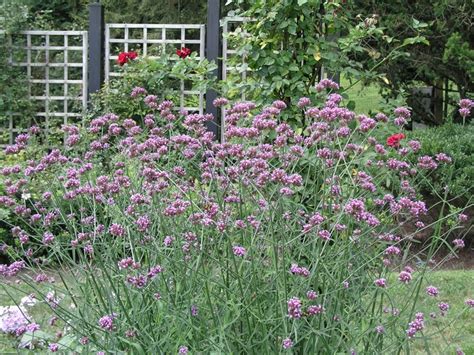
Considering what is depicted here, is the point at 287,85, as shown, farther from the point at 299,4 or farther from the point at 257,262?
the point at 257,262

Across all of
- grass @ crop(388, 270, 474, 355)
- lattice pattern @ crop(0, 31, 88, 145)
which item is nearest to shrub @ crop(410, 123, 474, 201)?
grass @ crop(388, 270, 474, 355)

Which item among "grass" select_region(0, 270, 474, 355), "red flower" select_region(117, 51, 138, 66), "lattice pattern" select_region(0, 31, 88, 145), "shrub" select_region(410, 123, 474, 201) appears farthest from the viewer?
"lattice pattern" select_region(0, 31, 88, 145)

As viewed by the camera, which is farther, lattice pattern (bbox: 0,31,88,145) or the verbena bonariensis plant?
lattice pattern (bbox: 0,31,88,145)

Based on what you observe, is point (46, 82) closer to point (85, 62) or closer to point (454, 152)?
point (85, 62)

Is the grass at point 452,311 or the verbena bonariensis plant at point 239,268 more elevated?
the verbena bonariensis plant at point 239,268

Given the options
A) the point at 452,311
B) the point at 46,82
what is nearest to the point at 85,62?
the point at 46,82

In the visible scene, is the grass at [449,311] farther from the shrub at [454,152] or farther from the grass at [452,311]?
the shrub at [454,152]

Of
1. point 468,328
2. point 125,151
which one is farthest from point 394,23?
point 125,151

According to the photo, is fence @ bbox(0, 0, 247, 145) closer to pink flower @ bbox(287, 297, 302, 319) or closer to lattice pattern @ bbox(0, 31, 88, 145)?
lattice pattern @ bbox(0, 31, 88, 145)

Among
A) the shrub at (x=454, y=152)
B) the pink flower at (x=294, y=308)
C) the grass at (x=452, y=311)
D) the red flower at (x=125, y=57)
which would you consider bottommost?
the grass at (x=452, y=311)

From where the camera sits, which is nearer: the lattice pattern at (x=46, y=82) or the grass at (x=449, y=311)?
the grass at (x=449, y=311)

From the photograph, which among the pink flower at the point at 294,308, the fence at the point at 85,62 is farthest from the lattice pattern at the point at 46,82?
the pink flower at the point at 294,308

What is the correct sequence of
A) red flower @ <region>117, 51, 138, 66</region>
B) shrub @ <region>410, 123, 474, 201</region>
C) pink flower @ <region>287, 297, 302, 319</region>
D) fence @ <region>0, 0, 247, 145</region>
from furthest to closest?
red flower @ <region>117, 51, 138, 66</region> → fence @ <region>0, 0, 247, 145</region> → shrub @ <region>410, 123, 474, 201</region> → pink flower @ <region>287, 297, 302, 319</region>

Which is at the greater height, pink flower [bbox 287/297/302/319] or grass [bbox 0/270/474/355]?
pink flower [bbox 287/297/302/319]
